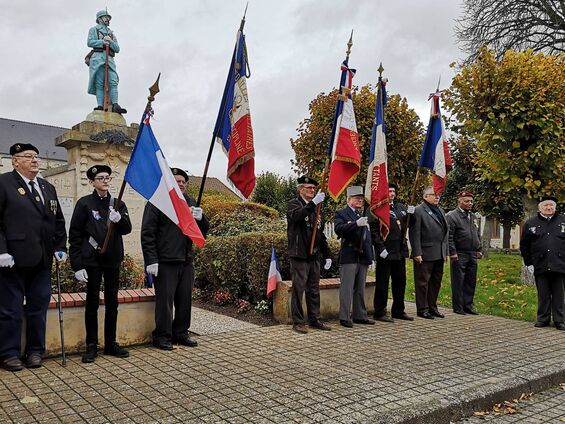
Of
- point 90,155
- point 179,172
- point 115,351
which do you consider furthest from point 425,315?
point 90,155

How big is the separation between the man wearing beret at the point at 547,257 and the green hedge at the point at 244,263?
2.91 metres

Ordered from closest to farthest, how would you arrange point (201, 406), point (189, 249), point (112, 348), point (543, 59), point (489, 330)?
point (201, 406) < point (112, 348) < point (189, 249) < point (489, 330) < point (543, 59)

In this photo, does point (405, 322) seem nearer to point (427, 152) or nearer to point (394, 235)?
point (394, 235)

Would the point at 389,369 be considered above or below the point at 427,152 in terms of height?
below

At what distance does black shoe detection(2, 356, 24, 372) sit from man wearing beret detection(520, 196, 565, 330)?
22.2 ft

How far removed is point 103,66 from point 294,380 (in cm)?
830

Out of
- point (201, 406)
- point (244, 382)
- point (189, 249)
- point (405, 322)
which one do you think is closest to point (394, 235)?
point (405, 322)

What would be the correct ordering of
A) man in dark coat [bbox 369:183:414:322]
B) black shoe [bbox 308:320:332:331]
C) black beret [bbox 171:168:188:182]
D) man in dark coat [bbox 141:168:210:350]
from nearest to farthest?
man in dark coat [bbox 141:168:210:350] → black beret [bbox 171:168:188:182] → black shoe [bbox 308:320:332:331] → man in dark coat [bbox 369:183:414:322]

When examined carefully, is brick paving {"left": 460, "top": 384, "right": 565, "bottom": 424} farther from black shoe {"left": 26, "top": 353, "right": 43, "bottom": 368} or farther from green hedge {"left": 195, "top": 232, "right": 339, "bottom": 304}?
green hedge {"left": 195, "top": 232, "right": 339, "bottom": 304}

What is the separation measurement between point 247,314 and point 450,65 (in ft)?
24.3

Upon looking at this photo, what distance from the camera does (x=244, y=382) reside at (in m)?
4.61

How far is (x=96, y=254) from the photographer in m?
5.31

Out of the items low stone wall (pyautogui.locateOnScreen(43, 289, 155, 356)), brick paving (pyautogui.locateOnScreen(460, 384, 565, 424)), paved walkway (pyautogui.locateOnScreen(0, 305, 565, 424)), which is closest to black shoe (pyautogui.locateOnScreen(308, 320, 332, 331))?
paved walkway (pyautogui.locateOnScreen(0, 305, 565, 424))

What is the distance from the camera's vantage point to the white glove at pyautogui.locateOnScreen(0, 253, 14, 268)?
466 cm
